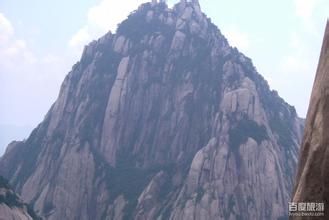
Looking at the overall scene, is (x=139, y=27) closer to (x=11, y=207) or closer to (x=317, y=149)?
(x=11, y=207)

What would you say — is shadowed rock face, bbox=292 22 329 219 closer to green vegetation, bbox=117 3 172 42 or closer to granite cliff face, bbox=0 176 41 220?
granite cliff face, bbox=0 176 41 220

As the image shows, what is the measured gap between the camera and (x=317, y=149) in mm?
19609

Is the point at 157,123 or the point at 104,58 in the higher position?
the point at 104,58

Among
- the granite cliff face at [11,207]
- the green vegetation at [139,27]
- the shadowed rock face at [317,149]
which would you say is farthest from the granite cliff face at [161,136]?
the shadowed rock face at [317,149]

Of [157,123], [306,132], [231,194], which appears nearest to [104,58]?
[157,123]

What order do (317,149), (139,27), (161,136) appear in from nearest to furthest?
(317,149), (161,136), (139,27)

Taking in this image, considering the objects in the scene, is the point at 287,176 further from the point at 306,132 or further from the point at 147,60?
the point at 306,132

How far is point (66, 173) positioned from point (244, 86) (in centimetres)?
5098

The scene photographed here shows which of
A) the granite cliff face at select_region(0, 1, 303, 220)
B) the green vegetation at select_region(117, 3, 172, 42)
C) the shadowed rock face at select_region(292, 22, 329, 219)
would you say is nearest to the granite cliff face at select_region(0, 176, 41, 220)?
the granite cliff face at select_region(0, 1, 303, 220)

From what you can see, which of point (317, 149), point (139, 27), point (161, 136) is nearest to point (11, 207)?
point (161, 136)

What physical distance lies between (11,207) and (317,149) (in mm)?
76786

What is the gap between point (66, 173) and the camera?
131 metres

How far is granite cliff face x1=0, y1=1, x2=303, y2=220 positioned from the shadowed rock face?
279ft

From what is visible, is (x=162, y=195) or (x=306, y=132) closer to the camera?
(x=306, y=132)
